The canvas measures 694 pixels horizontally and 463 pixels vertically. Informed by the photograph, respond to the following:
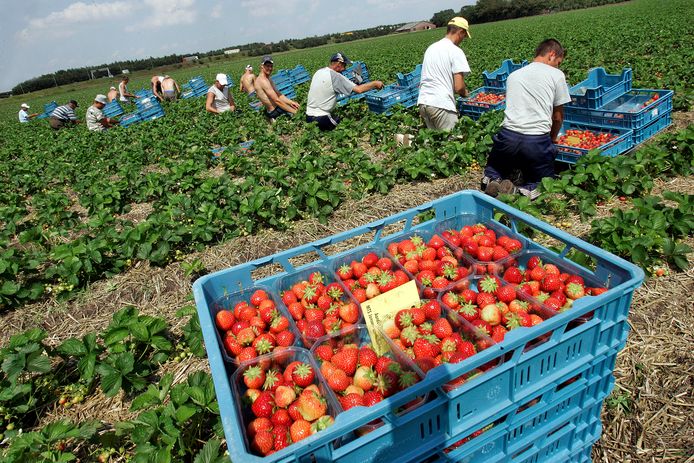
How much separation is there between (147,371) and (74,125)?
17526 mm

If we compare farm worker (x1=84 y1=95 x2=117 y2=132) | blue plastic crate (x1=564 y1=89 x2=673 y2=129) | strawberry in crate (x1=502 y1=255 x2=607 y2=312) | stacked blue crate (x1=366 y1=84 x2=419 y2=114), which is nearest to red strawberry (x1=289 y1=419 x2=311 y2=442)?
strawberry in crate (x1=502 y1=255 x2=607 y2=312)

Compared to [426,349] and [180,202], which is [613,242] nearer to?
[426,349]

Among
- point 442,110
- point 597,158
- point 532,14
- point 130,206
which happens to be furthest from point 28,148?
point 532,14

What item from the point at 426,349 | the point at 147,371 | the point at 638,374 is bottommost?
the point at 638,374

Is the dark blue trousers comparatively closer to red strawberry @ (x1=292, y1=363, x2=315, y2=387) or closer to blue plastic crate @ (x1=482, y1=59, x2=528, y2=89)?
red strawberry @ (x1=292, y1=363, x2=315, y2=387)

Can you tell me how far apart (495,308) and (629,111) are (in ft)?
19.3

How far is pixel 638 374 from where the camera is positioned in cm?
261

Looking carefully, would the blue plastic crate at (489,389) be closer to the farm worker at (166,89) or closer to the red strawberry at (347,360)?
the red strawberry at (347,360)

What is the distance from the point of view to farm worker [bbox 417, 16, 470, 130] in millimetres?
5863

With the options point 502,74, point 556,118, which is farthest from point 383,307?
point 502,74

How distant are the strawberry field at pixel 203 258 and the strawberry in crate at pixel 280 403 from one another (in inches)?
10.6

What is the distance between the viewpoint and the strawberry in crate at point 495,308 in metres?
1.95

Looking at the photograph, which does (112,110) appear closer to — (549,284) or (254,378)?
(254,378)

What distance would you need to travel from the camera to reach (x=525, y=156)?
15.5ft
